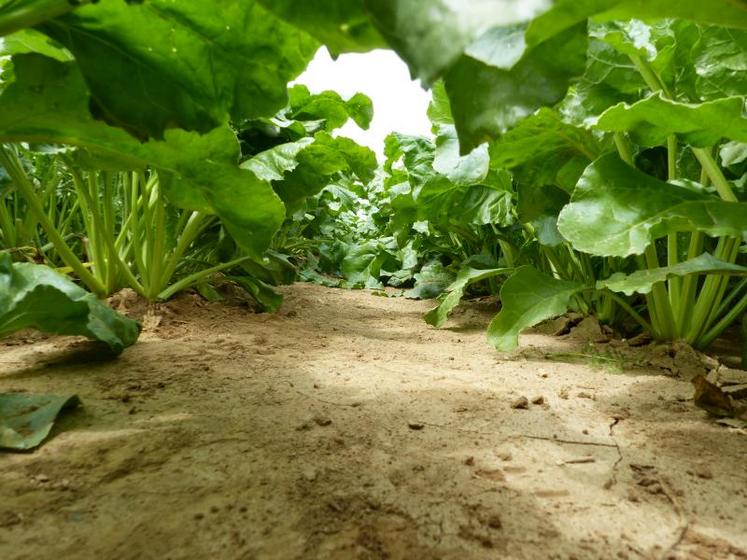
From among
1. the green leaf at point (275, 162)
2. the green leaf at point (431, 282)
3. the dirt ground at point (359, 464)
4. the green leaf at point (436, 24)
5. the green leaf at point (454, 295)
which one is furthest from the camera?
the green leaf at point (431, 282)

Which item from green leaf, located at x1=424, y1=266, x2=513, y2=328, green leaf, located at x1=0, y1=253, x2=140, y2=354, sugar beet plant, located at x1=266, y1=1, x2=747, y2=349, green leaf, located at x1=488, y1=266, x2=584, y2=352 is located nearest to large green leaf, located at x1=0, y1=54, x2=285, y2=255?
green leaf, located at x1=0, y1=253, x2=140, y2=354

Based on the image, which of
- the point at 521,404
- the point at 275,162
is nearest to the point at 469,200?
the point at 275,162

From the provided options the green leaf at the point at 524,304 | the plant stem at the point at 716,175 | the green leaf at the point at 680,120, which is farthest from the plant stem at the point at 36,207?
the plant stem at the point at 716,175

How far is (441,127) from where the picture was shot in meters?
1.76

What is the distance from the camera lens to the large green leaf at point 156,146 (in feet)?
2.71

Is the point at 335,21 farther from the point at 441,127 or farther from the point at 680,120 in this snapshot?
the point at 441,127

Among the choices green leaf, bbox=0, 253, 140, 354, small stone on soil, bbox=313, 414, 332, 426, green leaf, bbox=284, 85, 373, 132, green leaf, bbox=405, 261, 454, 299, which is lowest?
green leaf, bbox=405, 261, 454, 299

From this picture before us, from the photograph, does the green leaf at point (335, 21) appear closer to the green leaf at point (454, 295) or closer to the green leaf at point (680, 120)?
the green leaf at point (680, 120)

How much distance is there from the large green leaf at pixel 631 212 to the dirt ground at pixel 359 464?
0.40 meters

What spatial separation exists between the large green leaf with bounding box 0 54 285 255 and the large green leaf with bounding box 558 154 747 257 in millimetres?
740

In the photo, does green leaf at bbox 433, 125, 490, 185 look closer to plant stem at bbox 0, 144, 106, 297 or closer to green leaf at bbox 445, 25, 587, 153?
green leaf at bbox 445, 25, 587, 153

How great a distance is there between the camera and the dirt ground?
0.64m

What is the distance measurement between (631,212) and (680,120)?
0.22 metres

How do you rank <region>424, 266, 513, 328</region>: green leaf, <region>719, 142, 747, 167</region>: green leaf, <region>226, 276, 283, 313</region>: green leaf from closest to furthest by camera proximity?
1. <region>719, 142, 747, 167</region>: green leaf
2. <region>424, 266, 513, 328</region>: green leaf
3. <region>226, 276, 283, 313</region>: green leaf
